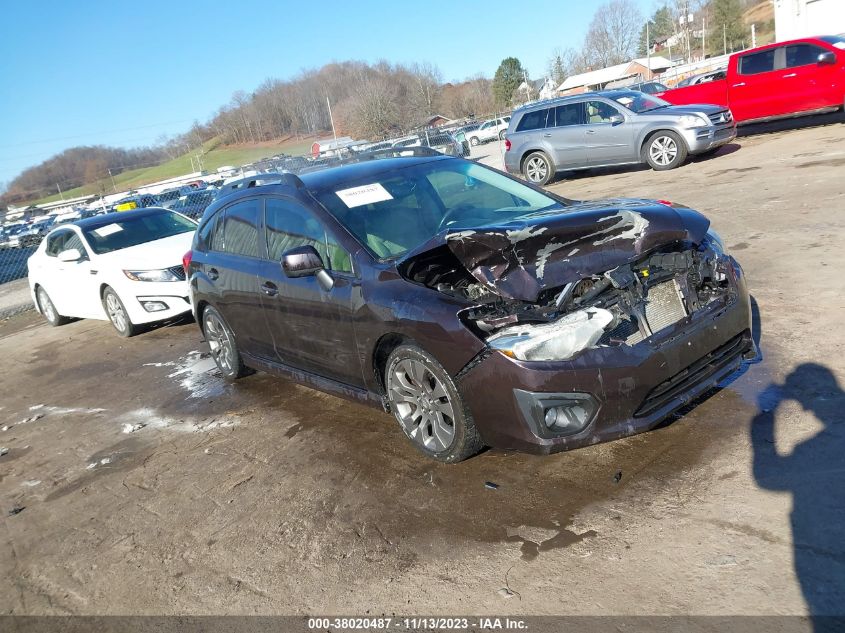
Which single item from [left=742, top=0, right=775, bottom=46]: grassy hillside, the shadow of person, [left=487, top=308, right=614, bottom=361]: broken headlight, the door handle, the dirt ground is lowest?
the dirt ground

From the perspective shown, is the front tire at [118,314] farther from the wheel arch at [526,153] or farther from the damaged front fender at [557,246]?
the wheel arch at [526,153]

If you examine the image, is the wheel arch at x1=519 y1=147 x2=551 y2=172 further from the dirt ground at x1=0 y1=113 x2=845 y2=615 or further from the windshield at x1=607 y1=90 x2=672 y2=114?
the dirt ground at x1=0 y1=113 x2=845 y2=615

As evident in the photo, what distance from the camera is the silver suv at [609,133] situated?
44.5ft

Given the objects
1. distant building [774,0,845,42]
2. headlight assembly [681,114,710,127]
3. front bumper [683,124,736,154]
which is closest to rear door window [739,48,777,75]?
front bumper [683,124,736,154]

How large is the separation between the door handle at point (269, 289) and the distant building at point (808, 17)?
42.9m

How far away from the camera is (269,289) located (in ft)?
16.5

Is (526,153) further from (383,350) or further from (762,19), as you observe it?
(762,19)

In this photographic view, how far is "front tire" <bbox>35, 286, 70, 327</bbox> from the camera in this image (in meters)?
11.2

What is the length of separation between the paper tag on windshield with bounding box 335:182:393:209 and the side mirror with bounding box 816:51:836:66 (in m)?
13.4

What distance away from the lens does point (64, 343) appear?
10.1 m

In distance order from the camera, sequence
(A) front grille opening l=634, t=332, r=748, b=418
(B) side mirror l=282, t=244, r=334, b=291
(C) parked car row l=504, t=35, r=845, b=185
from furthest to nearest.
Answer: (C) parked car row l=504, t=35, r=845, b=185
(B) side mirror l=282, t=244, r=334, b=291
(A) front grille opening l=634, t=332, r=748, b=418

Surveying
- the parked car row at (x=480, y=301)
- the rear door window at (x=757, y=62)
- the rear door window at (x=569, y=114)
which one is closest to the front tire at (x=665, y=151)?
the rear door window at (x=569, y=114)

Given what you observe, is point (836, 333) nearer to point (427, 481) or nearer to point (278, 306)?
point (427, 481)

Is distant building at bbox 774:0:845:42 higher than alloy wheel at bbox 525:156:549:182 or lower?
higher
